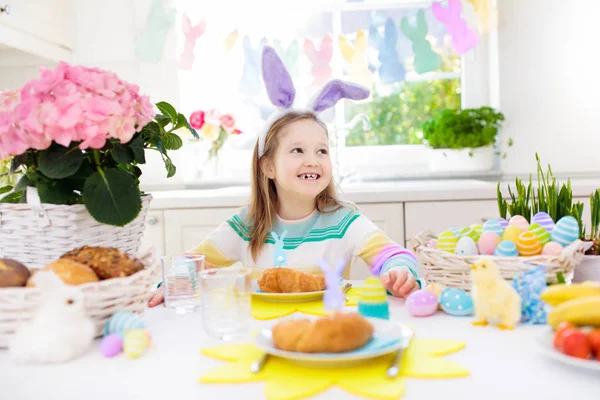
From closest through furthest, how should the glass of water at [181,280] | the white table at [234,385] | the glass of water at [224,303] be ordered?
the white table at [234,385]
the glass of water at [224,303]
the glass of water at [181,280]

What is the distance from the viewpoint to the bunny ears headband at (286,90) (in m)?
1.43

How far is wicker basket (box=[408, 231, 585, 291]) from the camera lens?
3.02 feet

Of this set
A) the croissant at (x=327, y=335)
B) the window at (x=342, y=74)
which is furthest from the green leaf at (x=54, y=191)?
the window at (x=342, y=74)

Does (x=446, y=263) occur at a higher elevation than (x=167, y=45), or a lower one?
lower

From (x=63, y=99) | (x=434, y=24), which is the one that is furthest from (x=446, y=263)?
(x=434, y=24)

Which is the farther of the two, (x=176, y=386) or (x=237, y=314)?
(x=237, y=314)

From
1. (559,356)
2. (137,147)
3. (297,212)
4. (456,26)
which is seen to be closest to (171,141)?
(137,147)

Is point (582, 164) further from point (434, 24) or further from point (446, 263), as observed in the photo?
point (446, 263)

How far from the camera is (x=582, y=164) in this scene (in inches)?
106

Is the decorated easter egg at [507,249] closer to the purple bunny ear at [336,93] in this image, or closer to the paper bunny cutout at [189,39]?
the purple bunny ear at [336,93]

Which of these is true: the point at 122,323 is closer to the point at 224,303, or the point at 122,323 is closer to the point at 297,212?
the point at 224,303

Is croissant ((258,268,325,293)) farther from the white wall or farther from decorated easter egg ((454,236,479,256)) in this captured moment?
the white wall

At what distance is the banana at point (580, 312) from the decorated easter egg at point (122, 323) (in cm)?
52

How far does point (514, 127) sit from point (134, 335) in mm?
2319
